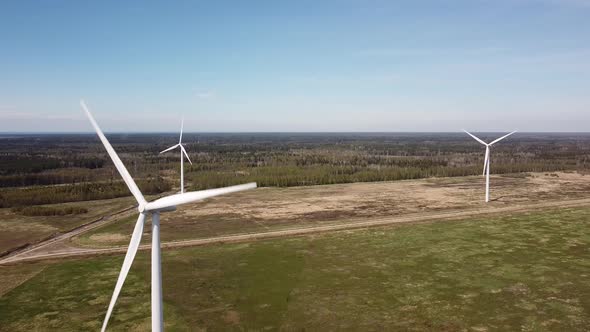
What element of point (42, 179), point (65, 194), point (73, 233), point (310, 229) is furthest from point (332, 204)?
point (42, 179)

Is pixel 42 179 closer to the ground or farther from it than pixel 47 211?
farther from it

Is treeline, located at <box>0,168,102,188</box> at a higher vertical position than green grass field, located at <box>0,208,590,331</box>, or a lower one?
lower

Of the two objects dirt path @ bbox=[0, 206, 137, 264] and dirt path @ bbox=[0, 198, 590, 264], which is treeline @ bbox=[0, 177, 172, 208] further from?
dirt path @ bbox=[0, 198, 590, 264]

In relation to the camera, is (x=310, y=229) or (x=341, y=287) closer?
(x=341, y=287)

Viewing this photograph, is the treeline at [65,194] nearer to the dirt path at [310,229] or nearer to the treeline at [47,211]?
the treeline at [47,211]

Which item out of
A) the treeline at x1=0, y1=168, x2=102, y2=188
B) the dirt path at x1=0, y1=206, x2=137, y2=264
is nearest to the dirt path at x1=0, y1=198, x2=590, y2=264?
the dirt path at x1=0, y1=206, x2=137, y2=264

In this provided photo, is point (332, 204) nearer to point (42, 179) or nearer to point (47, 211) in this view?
point (47, 211)

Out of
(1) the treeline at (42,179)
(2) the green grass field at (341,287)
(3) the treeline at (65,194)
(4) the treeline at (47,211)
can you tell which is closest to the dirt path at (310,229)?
(2) the green grass field at (341,287)
